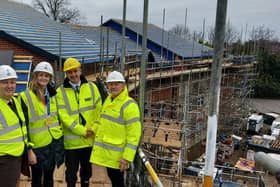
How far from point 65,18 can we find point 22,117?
37867mm

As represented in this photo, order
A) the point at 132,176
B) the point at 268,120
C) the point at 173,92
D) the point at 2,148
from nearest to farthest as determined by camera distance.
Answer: the point at 2,148 → the point at 132,176 → the point at 173,92 → the point at 268,120

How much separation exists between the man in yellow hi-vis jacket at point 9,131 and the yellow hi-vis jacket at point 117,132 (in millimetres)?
687

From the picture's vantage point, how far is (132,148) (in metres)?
2.81

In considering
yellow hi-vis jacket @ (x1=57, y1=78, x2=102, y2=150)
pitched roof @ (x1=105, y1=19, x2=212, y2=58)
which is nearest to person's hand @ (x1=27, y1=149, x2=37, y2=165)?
yellow hi-vis jacket @ (x1=57, y1=78, x2=102, y2=150)

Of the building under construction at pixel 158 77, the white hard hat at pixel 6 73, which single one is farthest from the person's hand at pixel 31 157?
the building under construction at pixel 158 77

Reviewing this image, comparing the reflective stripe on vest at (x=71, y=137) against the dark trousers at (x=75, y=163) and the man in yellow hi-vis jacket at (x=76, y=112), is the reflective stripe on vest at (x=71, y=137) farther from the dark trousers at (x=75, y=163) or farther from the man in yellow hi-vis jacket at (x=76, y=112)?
the dark trousers at (x=75, y=163)

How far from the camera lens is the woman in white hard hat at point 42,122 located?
9.31 feet

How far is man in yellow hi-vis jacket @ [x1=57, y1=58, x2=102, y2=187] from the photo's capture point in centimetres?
306

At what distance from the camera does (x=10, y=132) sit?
2539 mm

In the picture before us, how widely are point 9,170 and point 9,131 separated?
32 centimetres

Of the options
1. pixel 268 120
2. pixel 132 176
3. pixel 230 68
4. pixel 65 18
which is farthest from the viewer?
pixel 65 18

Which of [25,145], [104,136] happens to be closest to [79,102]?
[104,136]

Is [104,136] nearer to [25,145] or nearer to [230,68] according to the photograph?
[25,145]

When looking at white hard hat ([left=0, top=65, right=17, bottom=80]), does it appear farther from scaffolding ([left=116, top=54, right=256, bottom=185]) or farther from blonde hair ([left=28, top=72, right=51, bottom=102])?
scaffolding ([left=116, top=54, right=256, bottom=185])
